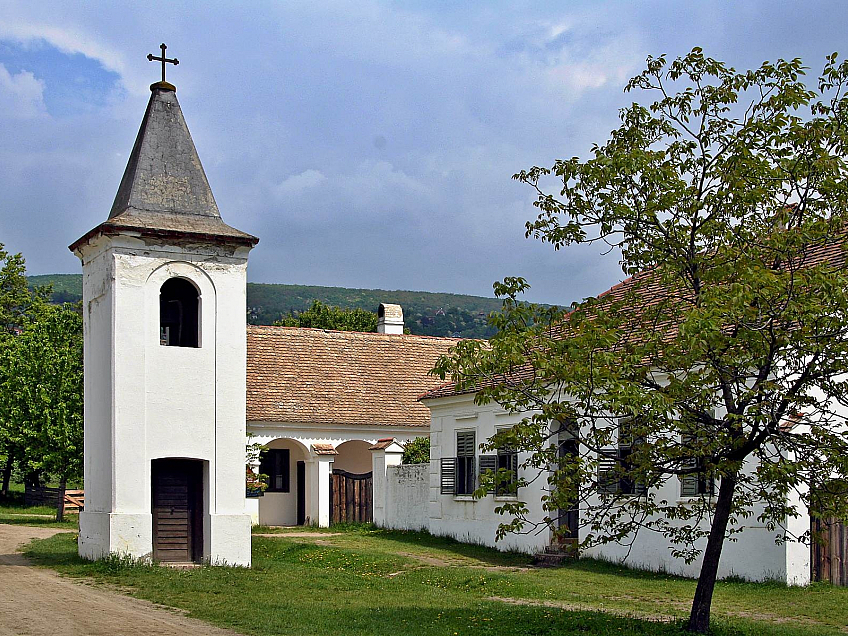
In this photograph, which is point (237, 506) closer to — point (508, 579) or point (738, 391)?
point (508, 579)

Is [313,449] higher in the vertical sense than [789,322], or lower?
lower

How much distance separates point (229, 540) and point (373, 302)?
117607mm

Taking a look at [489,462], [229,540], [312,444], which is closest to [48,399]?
[312,444]

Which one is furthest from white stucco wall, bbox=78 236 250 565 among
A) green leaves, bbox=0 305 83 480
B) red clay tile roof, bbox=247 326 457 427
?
green leaves, bbox=0 305 83 480

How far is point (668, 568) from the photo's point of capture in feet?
64.4

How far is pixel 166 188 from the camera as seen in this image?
21.2 meters

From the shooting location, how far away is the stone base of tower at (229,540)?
20.2m

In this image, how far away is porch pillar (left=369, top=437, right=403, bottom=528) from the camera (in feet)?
97.9

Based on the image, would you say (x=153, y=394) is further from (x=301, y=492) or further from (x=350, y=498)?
(x=301, y=492)

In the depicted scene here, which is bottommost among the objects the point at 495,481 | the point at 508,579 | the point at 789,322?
the point at 508,579

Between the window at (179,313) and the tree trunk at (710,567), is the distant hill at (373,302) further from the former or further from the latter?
the tree trunk at (710,567)

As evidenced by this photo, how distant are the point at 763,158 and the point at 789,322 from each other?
2053 mm

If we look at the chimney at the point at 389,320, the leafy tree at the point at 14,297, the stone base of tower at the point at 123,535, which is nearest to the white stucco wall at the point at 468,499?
the stone base of tower at the point at 123,535

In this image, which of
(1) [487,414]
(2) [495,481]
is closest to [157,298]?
(1) [487,414]
